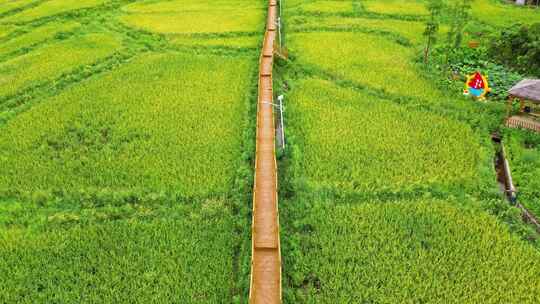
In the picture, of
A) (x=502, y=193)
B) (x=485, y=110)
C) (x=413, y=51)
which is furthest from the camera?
(x=413, y=51)

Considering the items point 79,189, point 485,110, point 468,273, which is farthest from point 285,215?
point 485,110

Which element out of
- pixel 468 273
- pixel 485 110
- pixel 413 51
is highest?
pixel 413 51

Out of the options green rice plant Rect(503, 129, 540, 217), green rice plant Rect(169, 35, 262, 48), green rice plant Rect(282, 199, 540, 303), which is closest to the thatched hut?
green rice plant Rect(503, 129, 540, 217)

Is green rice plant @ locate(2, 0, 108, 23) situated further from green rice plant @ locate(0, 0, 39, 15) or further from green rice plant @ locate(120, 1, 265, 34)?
green rice plant @ locate(120, 1, 265, 34)

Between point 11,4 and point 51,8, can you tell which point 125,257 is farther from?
point 11,4

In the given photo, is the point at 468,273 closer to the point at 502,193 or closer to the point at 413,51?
the point at 502,193
